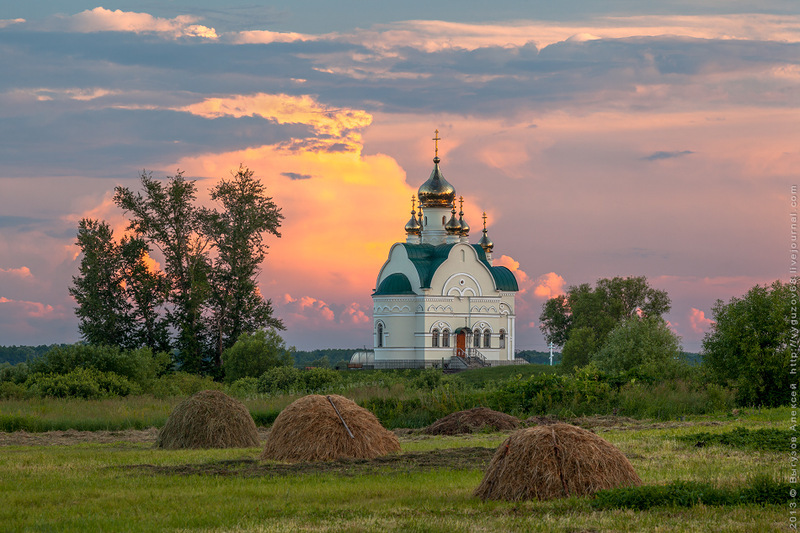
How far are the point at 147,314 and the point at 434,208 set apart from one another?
101ft

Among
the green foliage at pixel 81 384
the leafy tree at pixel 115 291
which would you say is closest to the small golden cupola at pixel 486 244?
the leafy tree at pixel 115 291

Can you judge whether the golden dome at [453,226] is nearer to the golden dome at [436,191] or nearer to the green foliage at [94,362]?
the golden dome at [436,191]

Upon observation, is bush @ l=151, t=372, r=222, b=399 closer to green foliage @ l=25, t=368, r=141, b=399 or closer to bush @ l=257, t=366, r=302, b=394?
green foliage @ l=25, t=368, r=141, b=399

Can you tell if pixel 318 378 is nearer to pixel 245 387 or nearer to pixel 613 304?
pixel 245 387

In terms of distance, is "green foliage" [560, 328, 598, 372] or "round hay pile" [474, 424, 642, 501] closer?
→ "round hay pile" [474, 424, 642, 501]

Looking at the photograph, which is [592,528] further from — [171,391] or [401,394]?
[171,391]

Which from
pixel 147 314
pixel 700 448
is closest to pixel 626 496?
pixel 700 448

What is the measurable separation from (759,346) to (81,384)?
83.2 ft

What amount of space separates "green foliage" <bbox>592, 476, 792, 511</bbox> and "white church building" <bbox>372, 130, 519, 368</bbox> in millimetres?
61069

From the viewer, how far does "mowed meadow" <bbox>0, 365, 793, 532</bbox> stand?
38.2ft

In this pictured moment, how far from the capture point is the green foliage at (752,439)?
57.7 feet

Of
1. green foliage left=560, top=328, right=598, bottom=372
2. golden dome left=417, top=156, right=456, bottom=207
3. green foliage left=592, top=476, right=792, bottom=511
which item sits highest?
golden dome left=417, top=156, right=456, bottom=207

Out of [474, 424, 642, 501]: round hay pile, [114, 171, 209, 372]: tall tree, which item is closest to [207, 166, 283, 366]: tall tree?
[114, 171, 209, 372]: tall tree

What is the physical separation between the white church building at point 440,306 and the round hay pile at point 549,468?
2373 inches
